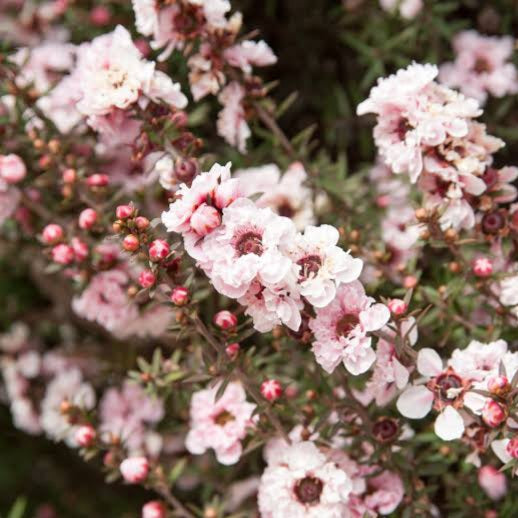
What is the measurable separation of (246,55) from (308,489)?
858 millimetres

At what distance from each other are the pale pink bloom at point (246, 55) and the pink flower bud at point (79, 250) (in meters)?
0.48

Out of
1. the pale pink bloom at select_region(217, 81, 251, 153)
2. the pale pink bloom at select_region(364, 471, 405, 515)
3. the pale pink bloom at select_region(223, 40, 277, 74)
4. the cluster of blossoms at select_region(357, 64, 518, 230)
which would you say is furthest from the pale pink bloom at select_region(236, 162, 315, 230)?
the pale pink bloom at select_region(364, 471, 405, 515)

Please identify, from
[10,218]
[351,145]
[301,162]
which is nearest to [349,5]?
[351,145]

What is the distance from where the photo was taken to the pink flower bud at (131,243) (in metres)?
1.34

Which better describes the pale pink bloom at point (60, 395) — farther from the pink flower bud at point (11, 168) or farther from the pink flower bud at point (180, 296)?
the pink flower bud at point (180, 296)

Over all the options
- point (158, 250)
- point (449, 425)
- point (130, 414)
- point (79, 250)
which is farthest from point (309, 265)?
point (130, 414)

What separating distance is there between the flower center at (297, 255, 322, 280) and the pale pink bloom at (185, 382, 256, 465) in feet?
1.43

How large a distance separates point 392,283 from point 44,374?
3.75 feet

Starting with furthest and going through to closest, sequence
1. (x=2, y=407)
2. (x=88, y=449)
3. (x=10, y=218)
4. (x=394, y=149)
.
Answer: (x=2, y=407)
(x=10, y=218)
(x=88, y=449)
(x=394, y=149)

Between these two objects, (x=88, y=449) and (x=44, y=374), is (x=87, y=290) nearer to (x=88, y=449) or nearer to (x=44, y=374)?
(x=88, y=449)

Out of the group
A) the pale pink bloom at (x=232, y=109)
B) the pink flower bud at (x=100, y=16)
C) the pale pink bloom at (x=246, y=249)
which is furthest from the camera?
the pink flower bud at (x=100, y=16)

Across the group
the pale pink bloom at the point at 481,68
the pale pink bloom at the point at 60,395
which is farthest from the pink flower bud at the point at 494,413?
the pale pink bloom at the point at 60,395

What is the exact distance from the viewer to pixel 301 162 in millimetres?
1932

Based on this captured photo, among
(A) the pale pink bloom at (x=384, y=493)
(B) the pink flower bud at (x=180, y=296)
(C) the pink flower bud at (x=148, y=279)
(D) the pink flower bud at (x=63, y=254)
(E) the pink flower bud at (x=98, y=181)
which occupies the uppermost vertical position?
(C) the pink flower bud at (x=148, y=279)
